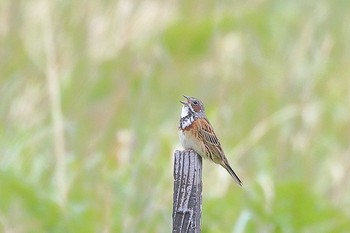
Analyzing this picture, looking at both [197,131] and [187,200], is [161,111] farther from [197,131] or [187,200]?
[187,200]

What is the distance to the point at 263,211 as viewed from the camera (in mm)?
6496

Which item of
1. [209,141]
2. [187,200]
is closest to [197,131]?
[209,141]

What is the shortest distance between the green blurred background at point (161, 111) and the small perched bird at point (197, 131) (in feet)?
3.38

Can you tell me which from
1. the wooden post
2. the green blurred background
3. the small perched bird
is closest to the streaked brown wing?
the small perched bird

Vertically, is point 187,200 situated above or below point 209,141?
below

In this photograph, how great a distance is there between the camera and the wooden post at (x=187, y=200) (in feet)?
11.8

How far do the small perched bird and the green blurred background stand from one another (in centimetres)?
103

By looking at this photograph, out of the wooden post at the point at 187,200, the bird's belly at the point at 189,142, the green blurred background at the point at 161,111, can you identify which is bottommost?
the wooden post at the point at 187,200

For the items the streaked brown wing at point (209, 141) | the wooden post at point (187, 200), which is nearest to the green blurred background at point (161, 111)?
the streaked brown wing at point (209, 141)

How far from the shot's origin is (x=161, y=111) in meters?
8.75

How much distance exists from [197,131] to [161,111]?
3.85 meters

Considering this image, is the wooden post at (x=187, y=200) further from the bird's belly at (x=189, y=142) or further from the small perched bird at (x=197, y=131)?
the small perched bird at (x=197, y=131)

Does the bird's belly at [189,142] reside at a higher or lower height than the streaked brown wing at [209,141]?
lower

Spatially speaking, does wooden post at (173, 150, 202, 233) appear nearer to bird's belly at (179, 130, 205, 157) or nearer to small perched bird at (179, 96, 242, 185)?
bird's belly at (179, 130, 205, 157)
